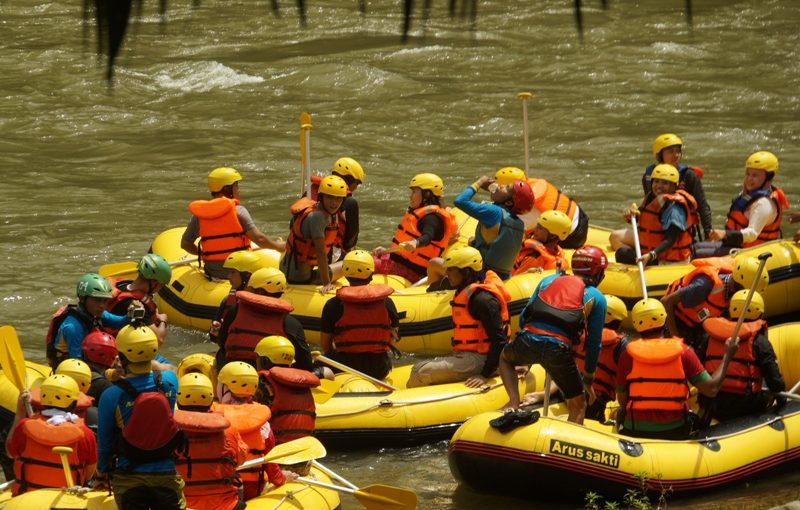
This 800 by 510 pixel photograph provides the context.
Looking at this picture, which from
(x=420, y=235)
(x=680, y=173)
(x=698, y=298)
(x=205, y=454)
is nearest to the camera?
(x=205, y=454)

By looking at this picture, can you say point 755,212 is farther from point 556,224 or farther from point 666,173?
point 556,224

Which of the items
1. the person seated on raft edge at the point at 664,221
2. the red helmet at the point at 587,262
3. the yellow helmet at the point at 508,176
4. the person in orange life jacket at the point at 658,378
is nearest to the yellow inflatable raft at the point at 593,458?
the person in orange life jacket at the point at 658,378

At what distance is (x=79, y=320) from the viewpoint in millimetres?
7312

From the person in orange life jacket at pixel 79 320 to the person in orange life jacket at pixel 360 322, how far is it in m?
1.36

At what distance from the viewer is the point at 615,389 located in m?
7.43

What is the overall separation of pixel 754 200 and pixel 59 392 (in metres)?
5.57

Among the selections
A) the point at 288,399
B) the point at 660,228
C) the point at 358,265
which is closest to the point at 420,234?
the point at 660,228

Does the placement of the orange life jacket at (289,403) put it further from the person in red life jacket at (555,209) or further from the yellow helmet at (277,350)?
the person in red life jacket at (555,209)

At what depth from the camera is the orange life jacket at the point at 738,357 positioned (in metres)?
7.13

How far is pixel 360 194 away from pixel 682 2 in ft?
30.8

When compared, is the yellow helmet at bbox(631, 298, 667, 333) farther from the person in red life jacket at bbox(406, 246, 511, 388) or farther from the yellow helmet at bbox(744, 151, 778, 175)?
the yellow helmet at bbox(744, 151, 778, 175)

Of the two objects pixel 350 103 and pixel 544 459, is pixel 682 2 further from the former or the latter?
pixel 544 459

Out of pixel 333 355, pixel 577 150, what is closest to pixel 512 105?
pixel 577 150

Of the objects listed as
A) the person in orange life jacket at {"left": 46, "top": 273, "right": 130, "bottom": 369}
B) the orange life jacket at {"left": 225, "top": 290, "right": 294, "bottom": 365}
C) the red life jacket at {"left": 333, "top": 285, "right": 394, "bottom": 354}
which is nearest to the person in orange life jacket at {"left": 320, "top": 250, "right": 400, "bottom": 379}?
the red life jacket at {"left": 333, "top": 285, "right": 394, "bottom": 354}
